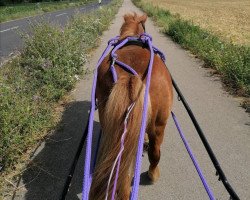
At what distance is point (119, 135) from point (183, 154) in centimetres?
258

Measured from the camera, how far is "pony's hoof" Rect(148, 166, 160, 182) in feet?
12.8

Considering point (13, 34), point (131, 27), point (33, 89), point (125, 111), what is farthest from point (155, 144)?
point (13, 34)

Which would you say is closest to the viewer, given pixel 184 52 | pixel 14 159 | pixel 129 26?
pixel 14 159

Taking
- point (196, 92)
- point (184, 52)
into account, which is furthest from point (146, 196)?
point (184, 52)

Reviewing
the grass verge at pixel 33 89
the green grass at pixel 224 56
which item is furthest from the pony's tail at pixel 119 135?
the green grass at pixel 224 56

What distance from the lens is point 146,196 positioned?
382 centimetres

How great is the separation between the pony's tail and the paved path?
160cm

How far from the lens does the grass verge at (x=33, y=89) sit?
14.7 ft

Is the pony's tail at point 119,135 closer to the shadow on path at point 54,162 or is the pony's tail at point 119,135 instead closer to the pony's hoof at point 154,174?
the pony's hoof at point 154,174

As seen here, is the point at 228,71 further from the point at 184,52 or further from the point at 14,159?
the point at 14,159

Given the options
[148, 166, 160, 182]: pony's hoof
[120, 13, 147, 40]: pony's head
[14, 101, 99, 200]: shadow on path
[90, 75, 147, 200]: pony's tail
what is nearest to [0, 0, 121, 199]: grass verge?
[14, 101, 99, 200]: shadow on path

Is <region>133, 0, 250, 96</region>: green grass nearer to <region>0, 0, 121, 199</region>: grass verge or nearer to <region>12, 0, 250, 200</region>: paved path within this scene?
<region>12, 0, 250, 200</region>: paved path

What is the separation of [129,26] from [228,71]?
434 centimetres

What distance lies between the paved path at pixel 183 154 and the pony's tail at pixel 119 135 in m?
1.60
